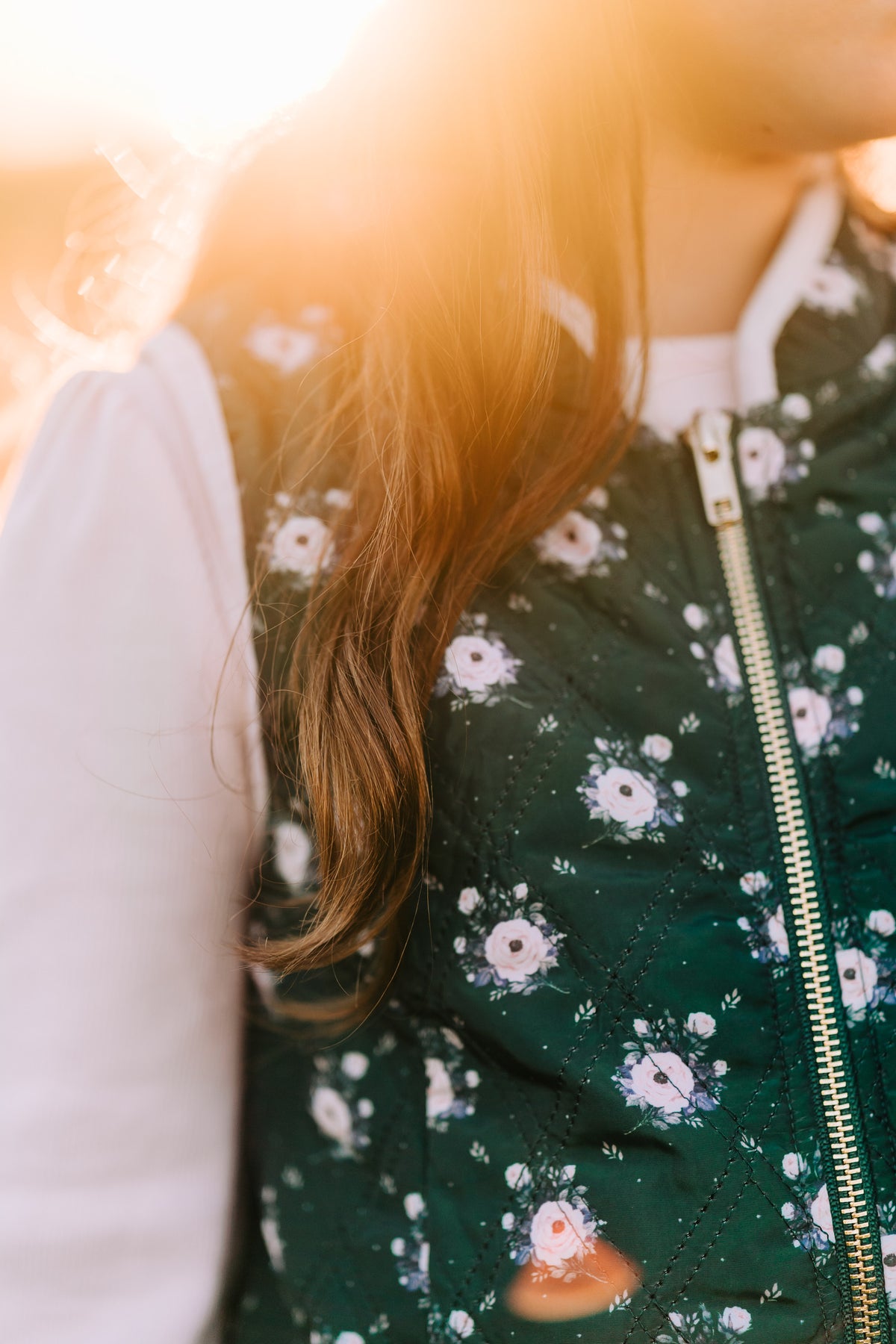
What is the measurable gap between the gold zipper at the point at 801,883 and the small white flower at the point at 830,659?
1.7 inches

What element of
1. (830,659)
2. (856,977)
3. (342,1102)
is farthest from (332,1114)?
(830,659)

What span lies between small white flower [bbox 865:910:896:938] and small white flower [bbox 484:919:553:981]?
250mm

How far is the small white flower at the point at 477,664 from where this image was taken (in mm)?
695

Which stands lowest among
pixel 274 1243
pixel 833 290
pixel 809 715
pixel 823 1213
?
pixel 274 1243

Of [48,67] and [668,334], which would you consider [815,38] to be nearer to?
[668,334]

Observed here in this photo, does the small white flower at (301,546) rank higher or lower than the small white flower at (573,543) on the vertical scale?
higher

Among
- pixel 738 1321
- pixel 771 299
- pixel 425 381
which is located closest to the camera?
pixel 738 1321

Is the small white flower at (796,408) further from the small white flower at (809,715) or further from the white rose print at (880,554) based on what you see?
the small white flower at (809,715)

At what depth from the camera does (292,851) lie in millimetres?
728

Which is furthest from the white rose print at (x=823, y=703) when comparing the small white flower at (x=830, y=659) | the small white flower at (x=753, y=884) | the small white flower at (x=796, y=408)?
the small white flower at (x=796, y=408)

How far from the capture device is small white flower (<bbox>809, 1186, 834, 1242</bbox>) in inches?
24.3

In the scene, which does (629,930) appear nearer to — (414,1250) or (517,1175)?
(517,1175)

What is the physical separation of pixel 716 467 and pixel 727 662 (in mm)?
Result: 174

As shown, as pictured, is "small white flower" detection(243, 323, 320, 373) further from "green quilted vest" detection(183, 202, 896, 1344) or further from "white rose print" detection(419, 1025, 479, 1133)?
"white rose print" detection(419, 1025, 479, 1133)
